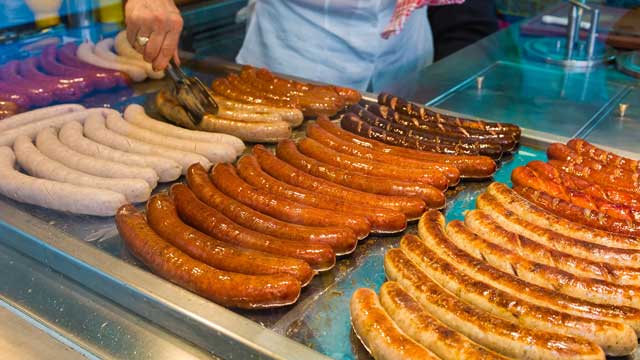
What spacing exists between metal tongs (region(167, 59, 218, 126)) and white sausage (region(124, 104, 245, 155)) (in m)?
0.20

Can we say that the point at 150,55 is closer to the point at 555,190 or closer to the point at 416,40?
the point at 555,190

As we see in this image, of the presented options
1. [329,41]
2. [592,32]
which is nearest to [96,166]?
[329,41]

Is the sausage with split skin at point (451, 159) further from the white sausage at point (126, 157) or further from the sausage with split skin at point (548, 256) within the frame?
the white sausage at point (126, 157)

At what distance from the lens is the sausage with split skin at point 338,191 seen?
3.42 meters

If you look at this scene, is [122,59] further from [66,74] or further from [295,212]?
[295,212]

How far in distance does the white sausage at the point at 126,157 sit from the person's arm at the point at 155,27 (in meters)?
0.62

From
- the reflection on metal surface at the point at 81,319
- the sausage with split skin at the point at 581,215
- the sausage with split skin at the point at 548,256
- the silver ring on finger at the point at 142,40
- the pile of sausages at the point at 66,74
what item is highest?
the silver ring on finger at the point at 142,40

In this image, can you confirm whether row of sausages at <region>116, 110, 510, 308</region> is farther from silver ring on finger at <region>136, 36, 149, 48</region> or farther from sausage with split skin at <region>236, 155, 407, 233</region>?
silver ring on finger at <region>136, 36, 149, 48</region>

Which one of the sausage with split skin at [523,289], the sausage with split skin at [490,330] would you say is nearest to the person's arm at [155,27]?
the sausage with split skin at [523,289]

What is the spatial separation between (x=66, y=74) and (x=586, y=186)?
3.81m

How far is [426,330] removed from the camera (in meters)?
2.40

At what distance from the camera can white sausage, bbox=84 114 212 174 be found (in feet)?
12.9

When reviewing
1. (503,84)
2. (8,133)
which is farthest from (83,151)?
(503,84)

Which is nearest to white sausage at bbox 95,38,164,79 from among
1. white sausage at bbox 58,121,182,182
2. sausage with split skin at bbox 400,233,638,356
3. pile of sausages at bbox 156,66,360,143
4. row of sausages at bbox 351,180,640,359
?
pile of sausages at bbox 156,66,360,143
